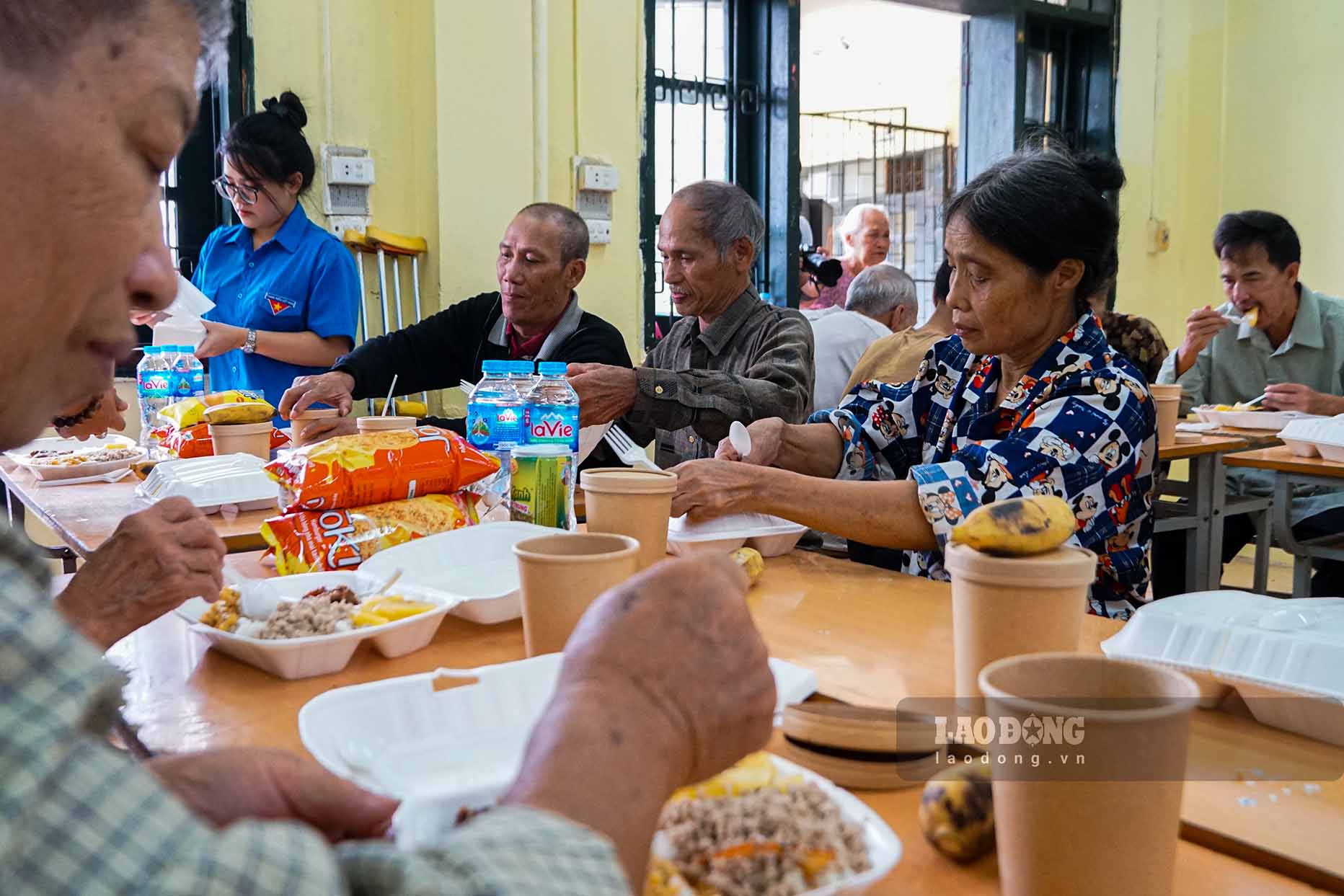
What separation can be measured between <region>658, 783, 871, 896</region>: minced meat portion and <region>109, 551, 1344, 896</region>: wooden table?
6 centimetres

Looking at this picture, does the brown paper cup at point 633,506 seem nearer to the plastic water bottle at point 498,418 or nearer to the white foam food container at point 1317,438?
the plastic water bottle at point 498,418

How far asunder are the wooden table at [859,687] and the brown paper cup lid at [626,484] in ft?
0.68

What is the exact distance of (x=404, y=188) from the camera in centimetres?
423

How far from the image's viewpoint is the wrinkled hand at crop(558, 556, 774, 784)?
0.62 metres

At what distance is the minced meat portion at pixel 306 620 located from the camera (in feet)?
3.75

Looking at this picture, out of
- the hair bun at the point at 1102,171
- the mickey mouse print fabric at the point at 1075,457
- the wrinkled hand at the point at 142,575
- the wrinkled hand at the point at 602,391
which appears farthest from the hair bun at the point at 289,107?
the wrinkled hand at the point at 142,575

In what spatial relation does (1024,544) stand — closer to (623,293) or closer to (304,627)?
(304,627)

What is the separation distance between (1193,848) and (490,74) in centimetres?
400

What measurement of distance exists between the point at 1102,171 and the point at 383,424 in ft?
5.53

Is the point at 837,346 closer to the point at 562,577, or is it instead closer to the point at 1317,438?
the point at 1317,438

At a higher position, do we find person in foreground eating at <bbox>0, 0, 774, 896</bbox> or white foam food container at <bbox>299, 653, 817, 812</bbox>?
person in foreground eating at <bbox>0, 0, 774, 896</bbox>

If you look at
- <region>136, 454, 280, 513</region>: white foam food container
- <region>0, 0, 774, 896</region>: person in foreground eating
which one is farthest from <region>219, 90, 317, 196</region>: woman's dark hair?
<region>0, 0, 774, 896</region>: person in foreground eating

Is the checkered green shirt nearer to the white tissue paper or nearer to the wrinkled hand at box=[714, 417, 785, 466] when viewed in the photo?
the wrinkled hand at box=[714, 417, 785, 466]

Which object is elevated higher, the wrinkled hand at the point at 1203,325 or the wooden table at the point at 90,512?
the wrinkled hand at the point at 1203,325
